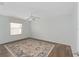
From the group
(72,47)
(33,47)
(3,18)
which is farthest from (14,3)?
(72,47)

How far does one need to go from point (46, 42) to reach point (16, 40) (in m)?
0.51

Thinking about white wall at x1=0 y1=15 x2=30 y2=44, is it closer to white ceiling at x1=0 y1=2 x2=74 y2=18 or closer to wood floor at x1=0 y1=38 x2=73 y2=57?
white ceiling at x1=0 y1=2 x2=74 y2=18

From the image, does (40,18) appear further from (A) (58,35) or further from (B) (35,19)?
(A) (58,35)

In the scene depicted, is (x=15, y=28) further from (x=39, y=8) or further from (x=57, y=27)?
(x=57, y=27)

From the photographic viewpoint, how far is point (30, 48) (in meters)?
1.50

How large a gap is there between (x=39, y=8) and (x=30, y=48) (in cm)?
68

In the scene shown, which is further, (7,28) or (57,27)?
(57,27)

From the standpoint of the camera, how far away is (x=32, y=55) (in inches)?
58.6

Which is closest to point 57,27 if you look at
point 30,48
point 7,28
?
point 30,48

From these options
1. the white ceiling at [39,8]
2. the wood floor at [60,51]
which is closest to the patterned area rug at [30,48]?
the wood floor at [60,51]

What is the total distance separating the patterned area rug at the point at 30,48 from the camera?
4.75 ft

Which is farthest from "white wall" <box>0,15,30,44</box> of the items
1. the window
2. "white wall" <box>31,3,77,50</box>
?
"white wall" <box>31,3,77,50</box>

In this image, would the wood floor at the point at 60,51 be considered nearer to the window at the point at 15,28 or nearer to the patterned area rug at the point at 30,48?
the patterned area rug at the point at 30,48

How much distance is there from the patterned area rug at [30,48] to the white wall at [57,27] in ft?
0.37
